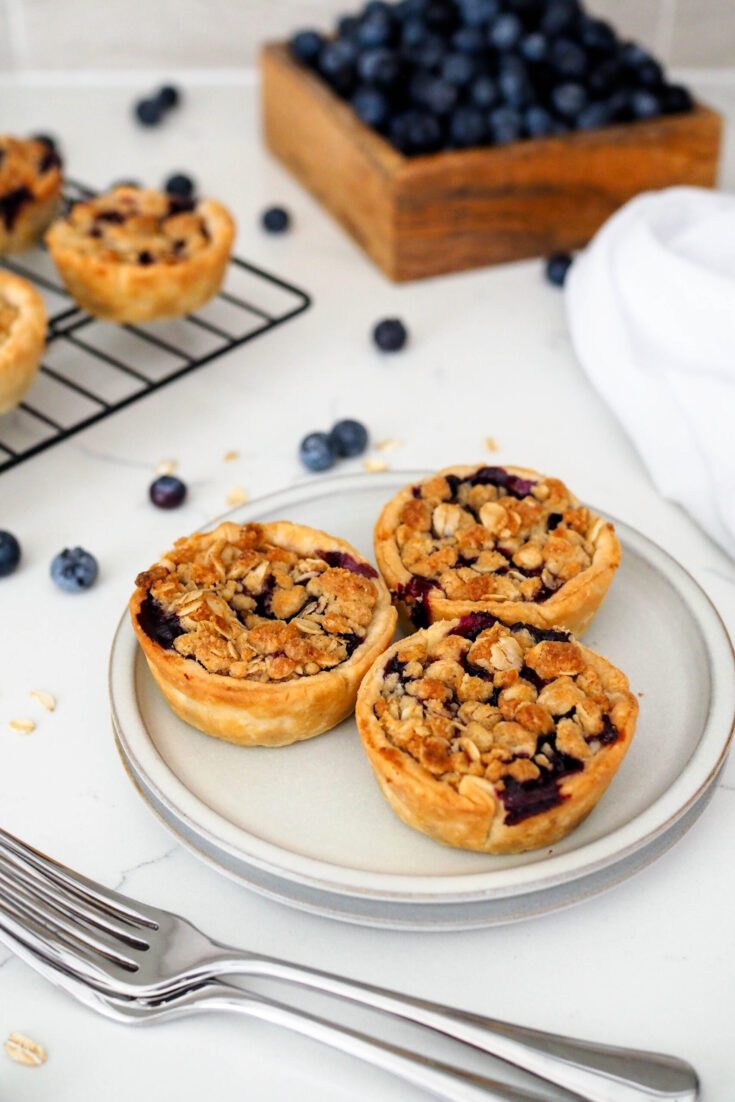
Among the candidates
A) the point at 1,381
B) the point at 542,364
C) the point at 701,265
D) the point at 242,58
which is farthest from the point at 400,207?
the point at 242,58

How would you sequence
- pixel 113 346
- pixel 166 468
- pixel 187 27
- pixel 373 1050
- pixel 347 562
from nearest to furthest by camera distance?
pixel 373 1050 < pixel 347 562 < pixel 166 468 < pixel 113 346 < pixel 187 27

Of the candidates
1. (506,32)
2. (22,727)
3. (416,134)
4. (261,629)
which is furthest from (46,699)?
(506,32)

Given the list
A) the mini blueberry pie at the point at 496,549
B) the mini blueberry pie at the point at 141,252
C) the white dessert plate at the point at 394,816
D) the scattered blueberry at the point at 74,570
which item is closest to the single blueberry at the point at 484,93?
the mini blueberry pie at the point at 141,252

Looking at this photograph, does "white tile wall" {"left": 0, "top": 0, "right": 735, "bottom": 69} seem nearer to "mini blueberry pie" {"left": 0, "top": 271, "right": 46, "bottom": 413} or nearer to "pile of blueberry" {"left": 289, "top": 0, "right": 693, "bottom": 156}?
"pile of blueberry" {"left": 289, "top": 0, "right": 693, "bottom": 156}

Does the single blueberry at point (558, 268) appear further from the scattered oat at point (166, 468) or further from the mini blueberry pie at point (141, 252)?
the scattered oat at point (166, 468)

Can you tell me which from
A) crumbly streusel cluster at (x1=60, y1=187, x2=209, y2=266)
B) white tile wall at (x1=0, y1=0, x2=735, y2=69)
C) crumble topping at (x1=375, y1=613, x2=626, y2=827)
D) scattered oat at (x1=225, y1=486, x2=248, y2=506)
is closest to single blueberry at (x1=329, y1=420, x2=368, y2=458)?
scattered oat at (x1=225, y1=486, x2=248, y2=506)

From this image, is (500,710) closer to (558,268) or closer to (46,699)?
(46,699)

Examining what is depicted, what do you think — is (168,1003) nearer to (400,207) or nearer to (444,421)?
(444,421)
